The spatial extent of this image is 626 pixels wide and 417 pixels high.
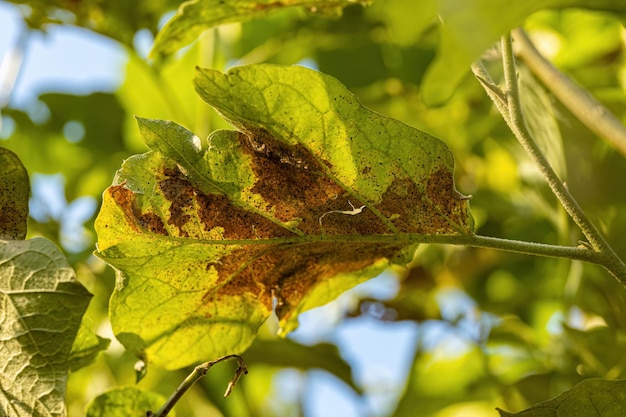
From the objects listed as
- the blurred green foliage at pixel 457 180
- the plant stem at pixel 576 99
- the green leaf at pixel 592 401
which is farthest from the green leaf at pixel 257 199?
the blurred green foliage at pixel 457 180

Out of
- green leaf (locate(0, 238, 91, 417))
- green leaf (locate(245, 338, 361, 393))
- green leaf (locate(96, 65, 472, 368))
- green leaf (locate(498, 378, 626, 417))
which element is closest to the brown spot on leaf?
green leaf (locate(96, 65, 472, 368))

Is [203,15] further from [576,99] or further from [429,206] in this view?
[576,99]

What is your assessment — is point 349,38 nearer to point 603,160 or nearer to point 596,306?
point 603,160

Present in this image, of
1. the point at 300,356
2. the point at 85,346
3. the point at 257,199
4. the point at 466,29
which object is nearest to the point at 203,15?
the point at 257,199

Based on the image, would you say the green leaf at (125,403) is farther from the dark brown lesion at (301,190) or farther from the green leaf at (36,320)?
the dark brown lesion at (301,190)

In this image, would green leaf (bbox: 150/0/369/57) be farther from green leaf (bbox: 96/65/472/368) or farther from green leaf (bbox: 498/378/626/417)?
green leaf (bbox: 498/378/626/417)

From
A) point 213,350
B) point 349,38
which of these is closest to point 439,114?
point 349,38

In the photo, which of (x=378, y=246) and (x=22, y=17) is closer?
(x=378, y=246)
